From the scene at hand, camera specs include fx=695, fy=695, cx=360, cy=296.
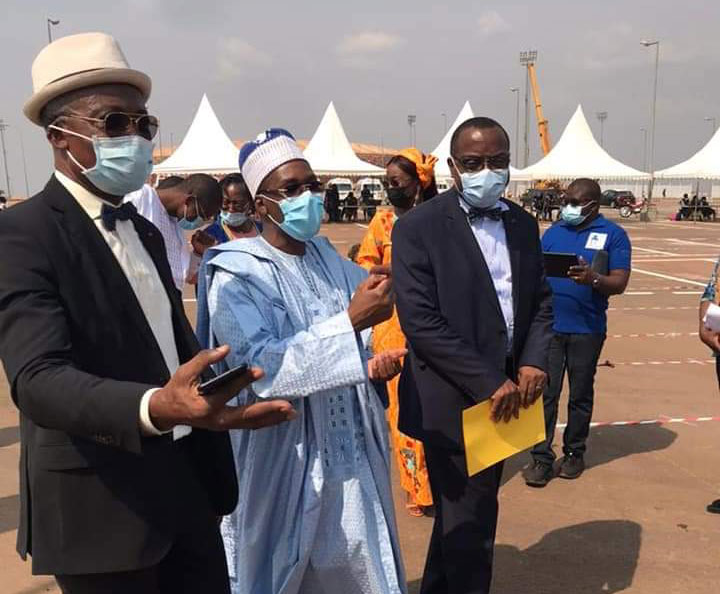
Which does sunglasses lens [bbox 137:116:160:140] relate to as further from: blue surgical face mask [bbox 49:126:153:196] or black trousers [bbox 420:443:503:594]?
black trousers [bbox 420:443:503:594]

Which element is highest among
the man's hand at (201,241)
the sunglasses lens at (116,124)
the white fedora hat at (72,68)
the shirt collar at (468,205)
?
the white fedora hat at (72,68)

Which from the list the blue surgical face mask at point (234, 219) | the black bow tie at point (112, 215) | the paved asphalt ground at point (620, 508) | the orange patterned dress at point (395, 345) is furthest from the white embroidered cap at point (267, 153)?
the blue surgical face mask at point (234, 219)

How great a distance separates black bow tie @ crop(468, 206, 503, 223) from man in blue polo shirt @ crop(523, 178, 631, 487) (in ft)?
5.83

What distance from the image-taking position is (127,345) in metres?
1.66

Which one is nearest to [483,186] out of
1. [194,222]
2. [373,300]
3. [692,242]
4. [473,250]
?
[473,250]

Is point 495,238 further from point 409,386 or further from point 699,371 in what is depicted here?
point 699,371

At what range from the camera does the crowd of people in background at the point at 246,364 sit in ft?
4.81

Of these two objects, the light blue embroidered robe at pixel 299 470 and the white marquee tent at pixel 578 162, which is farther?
the white marquee tent at pixel 578 162

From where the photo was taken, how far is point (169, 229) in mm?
4691

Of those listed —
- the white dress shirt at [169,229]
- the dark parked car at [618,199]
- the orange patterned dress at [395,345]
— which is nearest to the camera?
the orange patterned dress at [395,345]

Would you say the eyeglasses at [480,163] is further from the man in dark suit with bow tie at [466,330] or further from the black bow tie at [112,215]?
the black bow tie at [112,215]

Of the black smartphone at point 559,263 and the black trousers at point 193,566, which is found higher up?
the black smartphone at point 559,263

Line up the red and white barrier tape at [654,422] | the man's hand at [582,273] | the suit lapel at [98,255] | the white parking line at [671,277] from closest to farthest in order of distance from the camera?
the suit lapel at [98,255] < the man's hand at [582,273] < the red and white barrier tape at [654,422] < the white parking line at [671,277]

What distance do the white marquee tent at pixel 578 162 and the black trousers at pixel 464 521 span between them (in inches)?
1092
